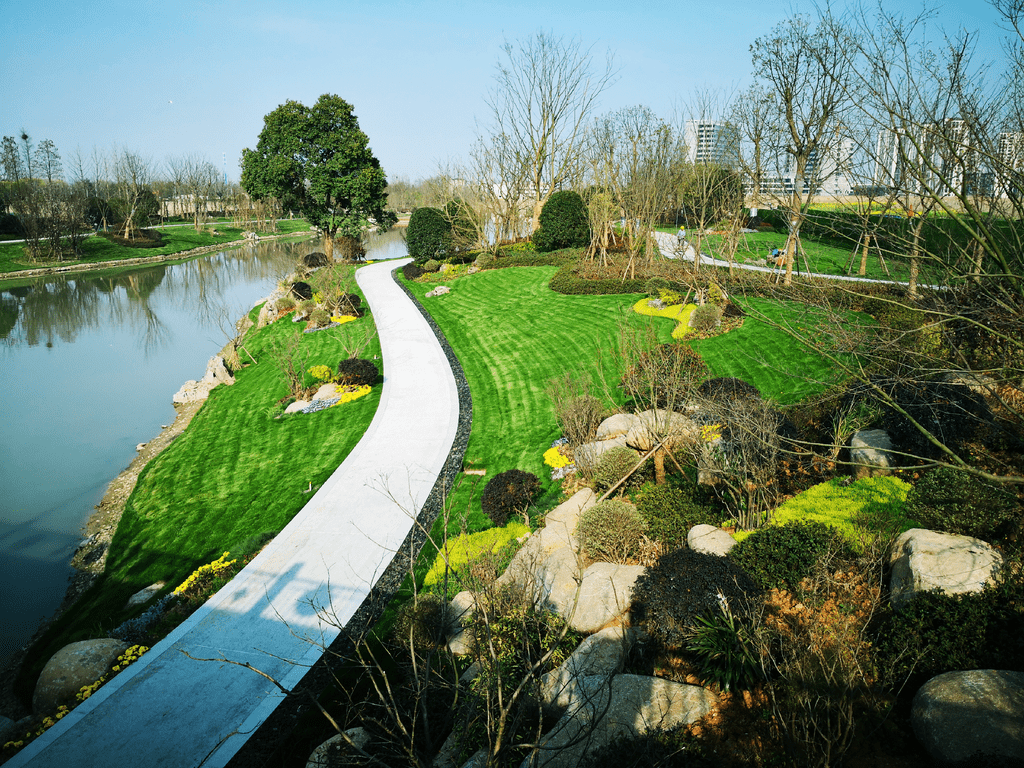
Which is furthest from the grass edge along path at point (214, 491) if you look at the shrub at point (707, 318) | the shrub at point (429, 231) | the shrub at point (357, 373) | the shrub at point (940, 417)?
the shrub at point (429, 231)

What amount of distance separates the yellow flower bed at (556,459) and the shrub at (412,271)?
20935mm

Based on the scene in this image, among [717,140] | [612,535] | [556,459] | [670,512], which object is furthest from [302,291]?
[612,535]

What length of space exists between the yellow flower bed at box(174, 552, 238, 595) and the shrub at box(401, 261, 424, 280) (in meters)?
22.9

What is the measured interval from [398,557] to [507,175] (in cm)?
2987

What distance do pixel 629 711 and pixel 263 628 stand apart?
582cm

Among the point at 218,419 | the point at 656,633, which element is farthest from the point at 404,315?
the point at 656,633

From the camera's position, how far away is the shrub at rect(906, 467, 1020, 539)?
21.7ft

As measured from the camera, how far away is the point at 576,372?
1627cm

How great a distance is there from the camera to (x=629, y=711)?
5207 millimetres

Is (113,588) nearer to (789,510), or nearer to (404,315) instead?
(789,510)

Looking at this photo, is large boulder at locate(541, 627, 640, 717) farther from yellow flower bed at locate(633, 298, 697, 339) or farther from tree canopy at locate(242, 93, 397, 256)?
tree canopy at locate(242, 93, 397, 256)

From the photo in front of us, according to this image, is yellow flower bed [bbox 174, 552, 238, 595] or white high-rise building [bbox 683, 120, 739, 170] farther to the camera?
white high-rise building [bbox 683, 120, 739, 170]

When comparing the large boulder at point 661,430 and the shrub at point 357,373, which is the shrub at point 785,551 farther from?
the shrub at point 357,373

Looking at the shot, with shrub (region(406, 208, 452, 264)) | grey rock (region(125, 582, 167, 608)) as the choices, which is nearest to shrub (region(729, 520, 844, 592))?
grey rock (region(125, 582, 167, 608))
